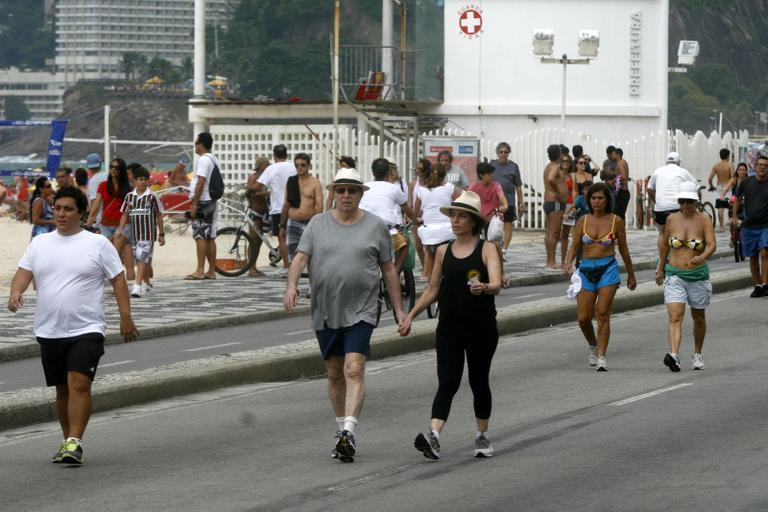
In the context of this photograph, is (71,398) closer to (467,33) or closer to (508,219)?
(508,219)

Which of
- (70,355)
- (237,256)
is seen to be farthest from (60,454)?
(237,256)

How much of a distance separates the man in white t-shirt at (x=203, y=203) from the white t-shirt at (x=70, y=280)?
11.6 meters

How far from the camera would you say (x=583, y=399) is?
1205 centimetres

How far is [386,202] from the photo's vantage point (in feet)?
57.8

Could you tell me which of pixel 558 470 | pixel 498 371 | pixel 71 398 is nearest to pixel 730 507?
pixel 558 470

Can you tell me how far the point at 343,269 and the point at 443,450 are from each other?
126cm

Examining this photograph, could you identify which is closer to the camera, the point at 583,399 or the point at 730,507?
the point at 730,507

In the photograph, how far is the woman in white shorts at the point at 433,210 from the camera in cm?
1847

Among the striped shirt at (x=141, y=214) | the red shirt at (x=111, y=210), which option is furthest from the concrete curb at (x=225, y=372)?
the red shirt at (x=111, y=210)

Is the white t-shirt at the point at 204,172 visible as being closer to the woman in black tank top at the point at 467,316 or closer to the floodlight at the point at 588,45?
the woman in black tank top at the point at 467,316

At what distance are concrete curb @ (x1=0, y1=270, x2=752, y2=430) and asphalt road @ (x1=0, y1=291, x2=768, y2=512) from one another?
5.6 inches

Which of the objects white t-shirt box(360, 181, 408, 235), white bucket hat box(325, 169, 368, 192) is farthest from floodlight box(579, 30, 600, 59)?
white bucket hat box(325, 169, 368, 192)

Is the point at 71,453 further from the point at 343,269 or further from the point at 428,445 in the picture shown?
the point at 428,445

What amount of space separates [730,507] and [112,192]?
13273 millimetres
